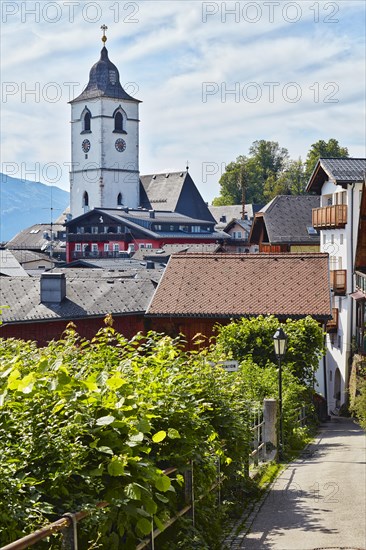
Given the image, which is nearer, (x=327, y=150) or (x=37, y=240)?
(x=327, y=150)

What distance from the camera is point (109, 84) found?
135 meters

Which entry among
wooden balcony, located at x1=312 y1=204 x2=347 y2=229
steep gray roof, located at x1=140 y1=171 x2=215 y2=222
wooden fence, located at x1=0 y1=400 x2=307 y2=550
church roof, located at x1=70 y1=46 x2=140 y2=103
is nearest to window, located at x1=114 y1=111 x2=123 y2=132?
church roof, located at x1=70 y1=46 x2=140 y2=103

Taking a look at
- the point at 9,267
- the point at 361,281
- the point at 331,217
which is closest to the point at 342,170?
the point at 331,217

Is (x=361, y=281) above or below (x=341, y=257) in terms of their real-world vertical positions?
below

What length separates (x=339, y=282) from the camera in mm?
42688

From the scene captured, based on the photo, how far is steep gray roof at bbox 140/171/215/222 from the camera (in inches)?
5025

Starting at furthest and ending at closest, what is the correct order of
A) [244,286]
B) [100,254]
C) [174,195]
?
[174,195]
[100,254]
[244,286]

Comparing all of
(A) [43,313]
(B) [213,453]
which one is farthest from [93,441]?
(A) [43,313]

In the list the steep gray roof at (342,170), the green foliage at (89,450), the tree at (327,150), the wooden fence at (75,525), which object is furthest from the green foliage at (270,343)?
the tree at (327,150)

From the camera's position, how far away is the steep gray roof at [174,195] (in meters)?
128

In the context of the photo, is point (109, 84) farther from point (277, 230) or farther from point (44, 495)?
point (44, 495)

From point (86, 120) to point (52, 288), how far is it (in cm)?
10199

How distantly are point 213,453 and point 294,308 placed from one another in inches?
879

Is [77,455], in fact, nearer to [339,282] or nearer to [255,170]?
[339,282]
